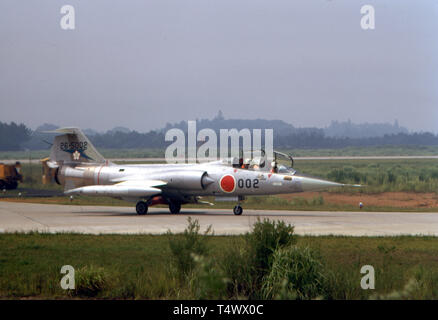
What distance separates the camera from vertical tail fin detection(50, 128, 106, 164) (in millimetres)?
28500

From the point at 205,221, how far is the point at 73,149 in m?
9.04

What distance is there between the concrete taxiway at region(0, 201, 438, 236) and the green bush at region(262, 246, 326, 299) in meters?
8.50

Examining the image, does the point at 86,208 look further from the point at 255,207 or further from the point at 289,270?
the point at 289,270

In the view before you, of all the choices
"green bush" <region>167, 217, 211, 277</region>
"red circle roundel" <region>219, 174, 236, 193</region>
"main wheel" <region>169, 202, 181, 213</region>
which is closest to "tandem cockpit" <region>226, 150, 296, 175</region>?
"red circle roundel" <region>219, 174, 236, 193</region>

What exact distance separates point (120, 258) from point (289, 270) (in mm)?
5159

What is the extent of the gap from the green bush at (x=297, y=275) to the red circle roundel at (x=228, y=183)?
14928 mm

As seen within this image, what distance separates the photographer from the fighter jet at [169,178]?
2475 cm

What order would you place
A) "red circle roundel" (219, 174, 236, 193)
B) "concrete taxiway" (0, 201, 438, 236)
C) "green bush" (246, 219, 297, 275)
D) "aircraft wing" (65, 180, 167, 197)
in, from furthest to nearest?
"aircraft wing" (65, 180, 167, 197), "red circle roundel" (219, 174, 236, 193), "concrete taxiway" (0, 201, 438, 236), "green bush" (246, 219, 297, 275)

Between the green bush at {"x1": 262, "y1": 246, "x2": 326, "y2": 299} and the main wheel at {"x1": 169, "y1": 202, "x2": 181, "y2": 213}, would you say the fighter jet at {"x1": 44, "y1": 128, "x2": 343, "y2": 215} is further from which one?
the green bush at {"x1": 262, "y1": 246, "x2": 326, "y2": 299}

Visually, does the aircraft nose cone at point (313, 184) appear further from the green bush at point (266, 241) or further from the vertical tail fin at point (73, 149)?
the green bush at point (266, 241)

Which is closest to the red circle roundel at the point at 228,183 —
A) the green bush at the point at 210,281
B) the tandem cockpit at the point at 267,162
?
the tandem cockpit at the point at 267,162

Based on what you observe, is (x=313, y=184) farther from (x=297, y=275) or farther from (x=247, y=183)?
(x=297, y=275)

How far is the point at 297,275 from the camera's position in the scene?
388 inches

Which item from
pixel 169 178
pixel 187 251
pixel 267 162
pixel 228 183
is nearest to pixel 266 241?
pixel 187 251
